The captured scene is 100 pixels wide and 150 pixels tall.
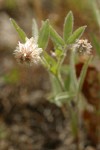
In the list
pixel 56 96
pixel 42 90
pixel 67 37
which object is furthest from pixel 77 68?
pixel 42 90

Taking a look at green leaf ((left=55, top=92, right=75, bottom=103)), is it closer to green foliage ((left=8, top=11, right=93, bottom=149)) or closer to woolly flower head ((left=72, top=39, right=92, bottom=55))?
green foliage ((left=8, top=11, right=93, bottom=149))

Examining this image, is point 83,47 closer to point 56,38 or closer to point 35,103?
point 56,38

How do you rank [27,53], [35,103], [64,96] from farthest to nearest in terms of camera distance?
1. [35,103]
2. [64,96]
3. [27,53]

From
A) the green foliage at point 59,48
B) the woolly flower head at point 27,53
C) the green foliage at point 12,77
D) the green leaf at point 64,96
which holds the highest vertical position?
the green foliage at point 12,77

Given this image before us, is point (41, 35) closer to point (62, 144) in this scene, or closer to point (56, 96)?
point (56, 96)

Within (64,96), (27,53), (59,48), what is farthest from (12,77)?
(27,53)

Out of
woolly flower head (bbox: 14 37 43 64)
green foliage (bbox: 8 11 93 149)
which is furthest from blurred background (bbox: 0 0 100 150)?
woolly flower head (bbox: 14 37 43 64)

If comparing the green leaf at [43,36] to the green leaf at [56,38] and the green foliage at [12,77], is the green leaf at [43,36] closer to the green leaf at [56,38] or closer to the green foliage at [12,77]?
the green leaf at [56,38]

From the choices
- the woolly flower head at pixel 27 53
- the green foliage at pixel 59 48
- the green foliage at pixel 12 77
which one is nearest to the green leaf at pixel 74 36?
the green foliage at pixel 59 48

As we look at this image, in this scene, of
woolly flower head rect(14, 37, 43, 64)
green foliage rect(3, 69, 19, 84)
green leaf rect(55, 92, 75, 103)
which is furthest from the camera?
green foliage rect(3, 69, 19, 84)
